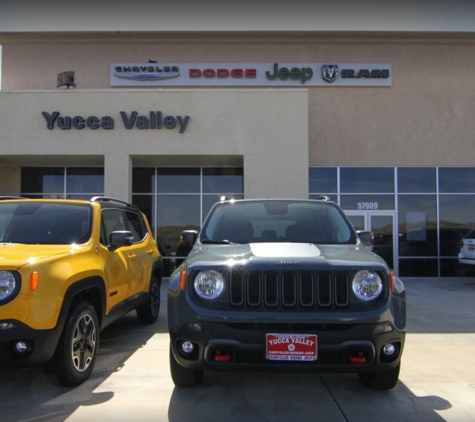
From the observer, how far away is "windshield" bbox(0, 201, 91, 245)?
4984 mm

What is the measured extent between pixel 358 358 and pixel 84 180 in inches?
536

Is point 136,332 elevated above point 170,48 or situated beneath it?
situated beneath

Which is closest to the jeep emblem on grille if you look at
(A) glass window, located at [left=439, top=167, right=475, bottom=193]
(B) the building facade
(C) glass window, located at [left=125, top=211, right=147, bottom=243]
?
(C) glass window, located at [left=125, top=211, right=147, bottom=243]

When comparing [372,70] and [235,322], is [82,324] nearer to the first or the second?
[235,322]

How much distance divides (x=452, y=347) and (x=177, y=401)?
153 inches

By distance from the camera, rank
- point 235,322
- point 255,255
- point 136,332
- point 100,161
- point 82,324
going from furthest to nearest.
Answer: point 100,161, point 136,332, point 82,324, point 255,255, point 235,322

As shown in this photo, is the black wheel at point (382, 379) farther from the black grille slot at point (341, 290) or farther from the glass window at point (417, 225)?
the glass window at point (417, 225)

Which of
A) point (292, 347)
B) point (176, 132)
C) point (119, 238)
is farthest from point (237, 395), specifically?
point (176, 132)

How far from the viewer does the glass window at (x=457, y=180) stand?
15.8m

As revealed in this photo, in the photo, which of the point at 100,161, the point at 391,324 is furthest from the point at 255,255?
the point at 100,161

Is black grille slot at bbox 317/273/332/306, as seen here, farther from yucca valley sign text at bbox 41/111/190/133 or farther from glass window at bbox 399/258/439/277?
glass window at bbox 399/258/439/277

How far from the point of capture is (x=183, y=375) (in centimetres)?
419

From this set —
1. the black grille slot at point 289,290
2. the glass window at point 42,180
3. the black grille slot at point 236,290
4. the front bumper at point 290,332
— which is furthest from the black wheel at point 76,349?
the glass window at point 42,180

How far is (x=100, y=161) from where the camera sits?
585 inches
